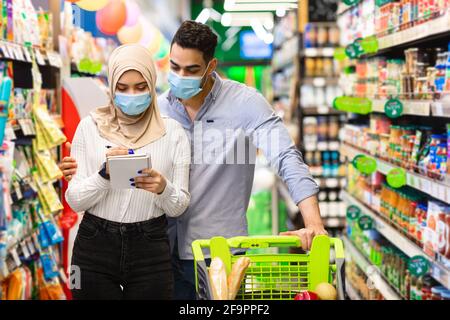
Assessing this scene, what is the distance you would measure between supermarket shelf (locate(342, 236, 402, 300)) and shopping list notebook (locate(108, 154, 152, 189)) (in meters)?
2.78

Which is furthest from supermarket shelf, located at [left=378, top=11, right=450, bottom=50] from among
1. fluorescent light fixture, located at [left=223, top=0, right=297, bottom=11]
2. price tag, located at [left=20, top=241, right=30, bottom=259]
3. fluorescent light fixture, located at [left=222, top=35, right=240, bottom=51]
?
fluorescent light fixture, located at [left=222, top=35, right=240, bottom=51]

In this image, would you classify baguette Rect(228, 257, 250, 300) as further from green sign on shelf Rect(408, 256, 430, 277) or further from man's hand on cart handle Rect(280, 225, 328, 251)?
green sign on shelf Rect(408, 256, 430, 277)

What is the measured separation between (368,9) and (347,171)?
65.1 inches

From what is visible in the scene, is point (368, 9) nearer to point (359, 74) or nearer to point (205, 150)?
point (359, 74)

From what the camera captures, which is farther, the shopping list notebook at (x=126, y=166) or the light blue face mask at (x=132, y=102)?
the light blue face mask at (x=132, y=102)

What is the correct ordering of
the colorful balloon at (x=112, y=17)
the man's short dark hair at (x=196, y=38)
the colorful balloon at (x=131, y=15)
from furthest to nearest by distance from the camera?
the colorful balloon at (x=131, y=15), the colorful balloon at (x=112, y=17), the man's short dark hair at (x=196, y=38)

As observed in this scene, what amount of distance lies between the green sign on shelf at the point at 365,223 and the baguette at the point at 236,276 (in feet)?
10.6

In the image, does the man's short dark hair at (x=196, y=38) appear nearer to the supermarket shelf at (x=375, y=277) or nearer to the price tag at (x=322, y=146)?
the supermarket shelf at (x=375, y=277)

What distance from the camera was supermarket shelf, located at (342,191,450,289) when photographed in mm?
3686

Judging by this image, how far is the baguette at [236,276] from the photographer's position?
84.6 inches

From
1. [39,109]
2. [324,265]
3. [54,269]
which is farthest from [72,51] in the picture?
[324,265]

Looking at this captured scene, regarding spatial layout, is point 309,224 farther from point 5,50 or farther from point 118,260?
point 5,50

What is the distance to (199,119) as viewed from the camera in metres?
3.01

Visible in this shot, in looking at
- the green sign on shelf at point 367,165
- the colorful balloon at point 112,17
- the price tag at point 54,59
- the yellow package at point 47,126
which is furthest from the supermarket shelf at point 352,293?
the colorful balloon at point 112,17
